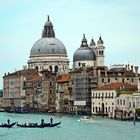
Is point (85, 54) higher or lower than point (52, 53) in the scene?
lower

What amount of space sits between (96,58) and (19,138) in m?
48.8

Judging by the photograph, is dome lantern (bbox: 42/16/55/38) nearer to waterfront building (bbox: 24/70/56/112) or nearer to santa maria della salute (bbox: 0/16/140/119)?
santa maria della salute (bbox: 0/16/140/119)

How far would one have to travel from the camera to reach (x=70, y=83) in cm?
7281

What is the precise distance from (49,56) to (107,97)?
99.2 feet

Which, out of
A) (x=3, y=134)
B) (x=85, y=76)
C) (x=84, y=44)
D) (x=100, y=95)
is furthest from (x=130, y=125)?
(x=84, y=44)

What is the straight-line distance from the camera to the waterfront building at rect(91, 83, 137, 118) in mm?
Result: 59031

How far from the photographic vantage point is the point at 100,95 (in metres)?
62.5

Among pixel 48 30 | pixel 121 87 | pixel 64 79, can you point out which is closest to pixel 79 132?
pixel 121 87

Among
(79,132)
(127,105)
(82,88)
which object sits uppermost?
(82,88)

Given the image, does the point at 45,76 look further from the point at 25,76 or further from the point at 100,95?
the point at 100,95

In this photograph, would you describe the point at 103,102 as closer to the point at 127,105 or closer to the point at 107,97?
the point at 107,97

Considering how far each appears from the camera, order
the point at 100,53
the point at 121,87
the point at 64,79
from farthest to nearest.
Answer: the point at 100,53
the point at 64,79
the point at 121,87

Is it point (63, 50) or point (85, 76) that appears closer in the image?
point (85, 76)

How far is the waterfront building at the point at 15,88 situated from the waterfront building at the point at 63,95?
31.3 feet
